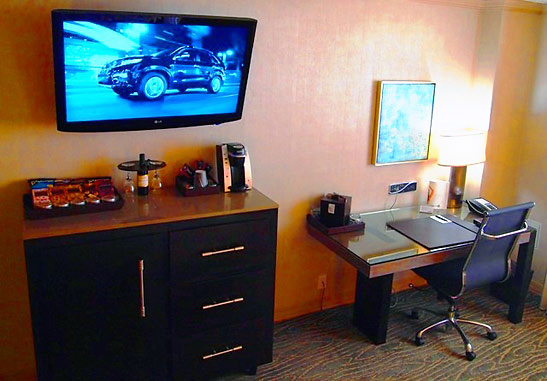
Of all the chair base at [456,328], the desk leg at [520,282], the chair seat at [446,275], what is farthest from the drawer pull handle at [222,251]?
the desk leg at [520,282]

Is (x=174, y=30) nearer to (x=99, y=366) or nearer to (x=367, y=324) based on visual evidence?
(x=99, y=366)

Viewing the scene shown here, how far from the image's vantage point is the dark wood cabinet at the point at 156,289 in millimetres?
2094

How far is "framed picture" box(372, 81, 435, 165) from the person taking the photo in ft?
10.5

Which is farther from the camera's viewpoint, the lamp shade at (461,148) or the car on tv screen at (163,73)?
the lamp shade at (461,148)

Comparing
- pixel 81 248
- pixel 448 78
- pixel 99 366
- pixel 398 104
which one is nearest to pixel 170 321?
pixel 99 366

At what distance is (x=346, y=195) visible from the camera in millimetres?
3266

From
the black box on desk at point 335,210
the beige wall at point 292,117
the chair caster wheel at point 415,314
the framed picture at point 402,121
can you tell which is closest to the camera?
the beige wall at point 292,117

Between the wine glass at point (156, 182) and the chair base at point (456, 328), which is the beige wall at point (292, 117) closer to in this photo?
the wine glass at point (156, 182)

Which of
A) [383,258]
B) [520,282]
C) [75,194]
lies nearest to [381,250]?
[383,258]

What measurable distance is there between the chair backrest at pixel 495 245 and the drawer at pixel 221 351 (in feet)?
4.03

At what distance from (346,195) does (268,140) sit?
70 cm

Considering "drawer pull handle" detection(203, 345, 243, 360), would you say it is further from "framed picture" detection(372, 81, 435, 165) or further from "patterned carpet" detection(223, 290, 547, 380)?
"framed picture" detection(372, 81, 435, 165)

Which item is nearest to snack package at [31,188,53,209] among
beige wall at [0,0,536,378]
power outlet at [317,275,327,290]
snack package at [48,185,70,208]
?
snack package at [48,185,70,208]

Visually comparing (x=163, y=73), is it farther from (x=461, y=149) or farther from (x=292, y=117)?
(x=461, y=149)
